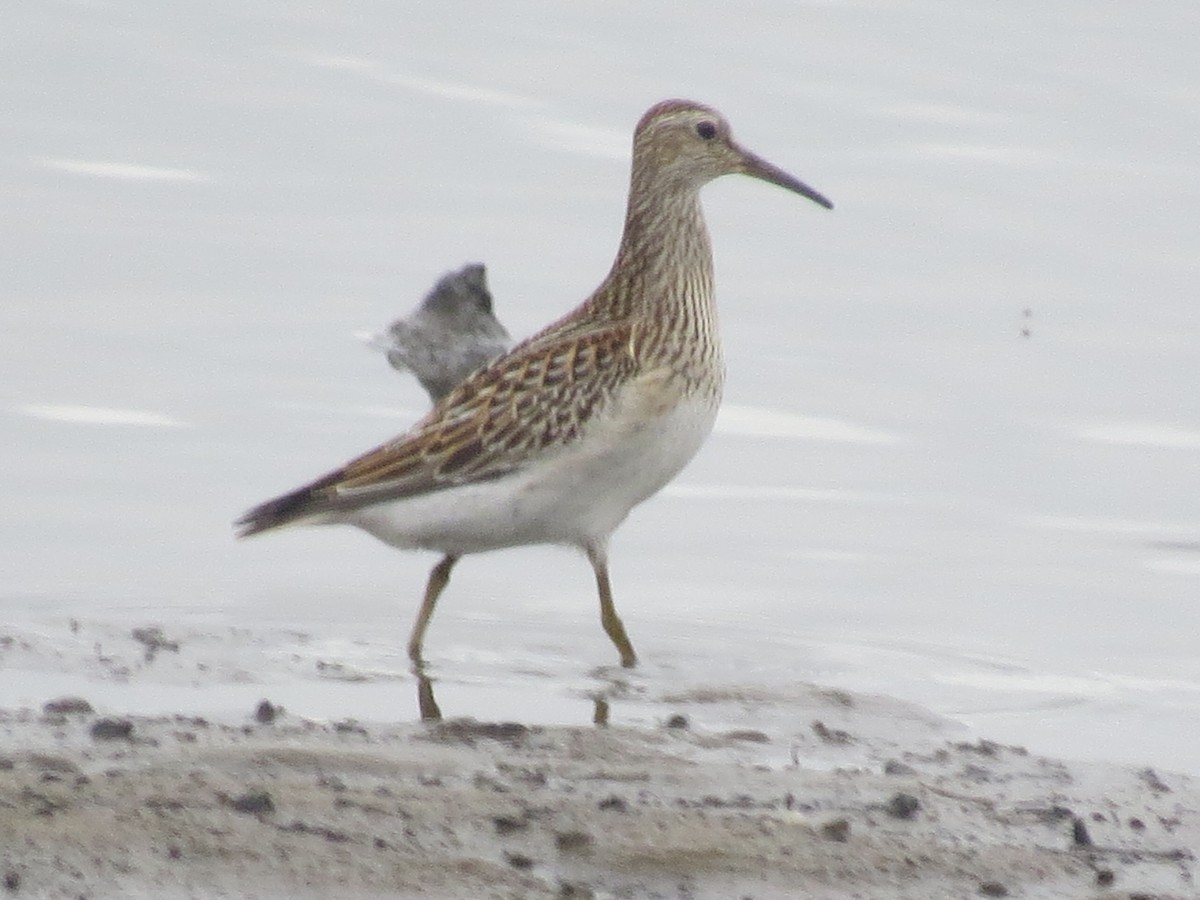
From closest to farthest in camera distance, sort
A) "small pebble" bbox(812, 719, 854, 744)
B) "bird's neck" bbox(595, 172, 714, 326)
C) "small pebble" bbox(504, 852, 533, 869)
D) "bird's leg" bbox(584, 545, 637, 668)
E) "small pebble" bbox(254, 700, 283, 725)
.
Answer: "small pebble" bbox(504, 852, 533, 869)
"small pebble" bbox(254, 700, 283, 725)
"small pebble" bbox(812, 719, 854, 744)
"bird's leg" bbox(584, 545, 637, 668)
"bird's neck" bbox(595, 172, 714, 326)

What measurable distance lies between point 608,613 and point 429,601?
644 mm

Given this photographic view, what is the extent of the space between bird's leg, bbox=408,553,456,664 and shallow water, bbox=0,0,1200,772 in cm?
11

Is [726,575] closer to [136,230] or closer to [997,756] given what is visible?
[997,756]

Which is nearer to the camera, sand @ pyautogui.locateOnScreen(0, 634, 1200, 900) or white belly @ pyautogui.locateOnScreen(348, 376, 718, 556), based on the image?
sand @ pyautogui.locateOnScreen(0, 634, 1200, 900)

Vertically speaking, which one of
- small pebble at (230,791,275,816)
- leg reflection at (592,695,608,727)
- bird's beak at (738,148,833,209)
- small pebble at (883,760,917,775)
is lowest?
small pebble at (230,791,275,816)

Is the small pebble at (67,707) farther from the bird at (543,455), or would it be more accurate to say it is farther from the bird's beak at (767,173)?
the bird's beak at (767,173)

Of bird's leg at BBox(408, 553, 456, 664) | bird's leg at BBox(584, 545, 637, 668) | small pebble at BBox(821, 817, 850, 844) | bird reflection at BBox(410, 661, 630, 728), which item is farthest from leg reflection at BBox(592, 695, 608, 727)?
small pebble at BBox(821, 817, 850, 844)

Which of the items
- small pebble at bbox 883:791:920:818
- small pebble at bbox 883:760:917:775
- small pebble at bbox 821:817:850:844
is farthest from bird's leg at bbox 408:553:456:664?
small pebble at bbox 821:817:850:844

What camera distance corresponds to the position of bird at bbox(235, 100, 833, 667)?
969 centimetres

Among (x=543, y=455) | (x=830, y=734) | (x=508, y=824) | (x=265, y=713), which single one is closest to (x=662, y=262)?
(x=543, y=455)

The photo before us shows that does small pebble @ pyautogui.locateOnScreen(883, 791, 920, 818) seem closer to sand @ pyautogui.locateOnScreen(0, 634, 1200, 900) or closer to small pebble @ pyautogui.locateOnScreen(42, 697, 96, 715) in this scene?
sand @ pyautogui.locateOnScreen(0, 634, 1200, 900)

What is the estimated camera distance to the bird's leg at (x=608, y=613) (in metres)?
9.97

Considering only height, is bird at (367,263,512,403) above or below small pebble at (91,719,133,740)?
above

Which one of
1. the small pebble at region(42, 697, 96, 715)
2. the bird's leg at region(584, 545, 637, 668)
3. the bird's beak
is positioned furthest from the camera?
the bird's beak
